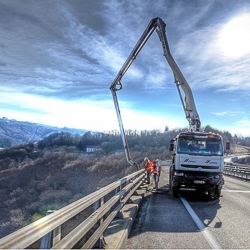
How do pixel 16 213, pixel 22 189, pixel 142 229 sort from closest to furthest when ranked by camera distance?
pixel 142 229
pixel 16 213
pixel 22 189

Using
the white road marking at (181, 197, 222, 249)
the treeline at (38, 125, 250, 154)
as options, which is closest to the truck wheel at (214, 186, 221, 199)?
the white road marking at (181, 197, 222, 249)

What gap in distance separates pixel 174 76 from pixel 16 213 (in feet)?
144

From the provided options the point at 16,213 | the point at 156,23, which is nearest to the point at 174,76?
the point at 156,23

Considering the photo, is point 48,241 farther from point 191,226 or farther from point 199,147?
point 199,147

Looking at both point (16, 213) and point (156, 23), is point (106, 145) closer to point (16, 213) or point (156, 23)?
point (16, 213)

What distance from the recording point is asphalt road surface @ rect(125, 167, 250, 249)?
5230mm

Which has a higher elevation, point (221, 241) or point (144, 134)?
point (144, 134)

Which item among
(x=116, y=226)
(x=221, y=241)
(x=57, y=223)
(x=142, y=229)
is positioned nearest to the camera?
(x=57, y=223)

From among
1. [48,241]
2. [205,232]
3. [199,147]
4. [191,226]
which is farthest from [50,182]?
[48,241]

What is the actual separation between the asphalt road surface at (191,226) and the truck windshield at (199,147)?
7.70 ft

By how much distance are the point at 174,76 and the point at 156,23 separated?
9.80 ft

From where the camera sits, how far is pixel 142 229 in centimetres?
632

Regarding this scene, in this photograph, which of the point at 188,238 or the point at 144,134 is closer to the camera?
the point at 188,238

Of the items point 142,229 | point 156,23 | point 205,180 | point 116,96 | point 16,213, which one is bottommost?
point 16,213
